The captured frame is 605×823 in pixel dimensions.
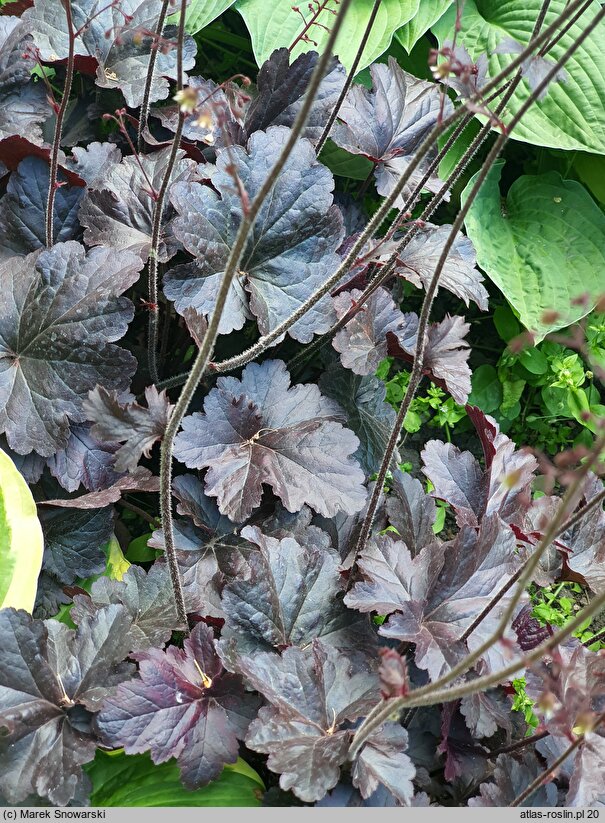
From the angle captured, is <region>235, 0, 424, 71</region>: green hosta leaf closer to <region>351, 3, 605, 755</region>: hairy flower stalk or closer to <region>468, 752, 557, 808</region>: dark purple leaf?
<region>351, 3, 605, 755</region>: hairy flower stalk

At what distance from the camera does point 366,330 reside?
139 centimetres

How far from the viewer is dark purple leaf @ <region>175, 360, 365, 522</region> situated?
125 centimetres

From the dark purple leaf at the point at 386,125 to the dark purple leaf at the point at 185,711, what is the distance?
1011 mm

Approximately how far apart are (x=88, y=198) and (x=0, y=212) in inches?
8.3

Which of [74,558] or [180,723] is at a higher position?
[180,723]

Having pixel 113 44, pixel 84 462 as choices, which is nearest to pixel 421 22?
pixel 113 44

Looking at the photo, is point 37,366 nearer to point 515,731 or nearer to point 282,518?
point 282,518

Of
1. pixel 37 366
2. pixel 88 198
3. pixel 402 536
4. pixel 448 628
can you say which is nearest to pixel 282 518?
pixel 402 536

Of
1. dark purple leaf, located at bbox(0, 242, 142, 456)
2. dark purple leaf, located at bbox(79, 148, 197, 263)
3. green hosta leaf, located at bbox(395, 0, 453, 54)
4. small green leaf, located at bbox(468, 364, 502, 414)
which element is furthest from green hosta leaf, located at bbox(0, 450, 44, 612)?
green hosta leaf, located at bbox(395, 0, 453, 54)

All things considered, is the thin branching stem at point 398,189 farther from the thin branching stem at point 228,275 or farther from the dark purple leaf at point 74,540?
the dark purple leaf at point 74,540

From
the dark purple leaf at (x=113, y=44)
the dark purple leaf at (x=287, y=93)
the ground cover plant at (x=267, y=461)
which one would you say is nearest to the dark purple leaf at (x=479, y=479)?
the ground cover plant at (x=267, y=461)

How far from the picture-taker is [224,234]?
1.40 m

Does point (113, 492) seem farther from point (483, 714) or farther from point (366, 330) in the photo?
point (483, 714)

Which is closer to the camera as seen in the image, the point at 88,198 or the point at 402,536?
the point at 402,536
